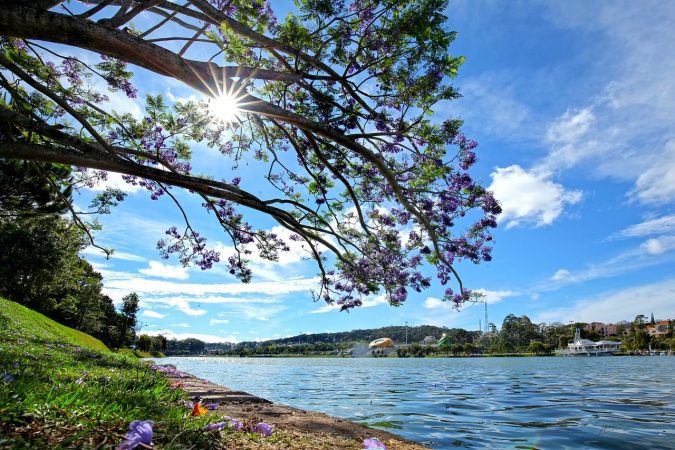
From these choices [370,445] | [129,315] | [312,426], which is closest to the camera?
[370,445]

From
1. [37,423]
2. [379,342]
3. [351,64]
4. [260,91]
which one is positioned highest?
[260,91]

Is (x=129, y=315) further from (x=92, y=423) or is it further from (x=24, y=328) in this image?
(x=92, y=423)

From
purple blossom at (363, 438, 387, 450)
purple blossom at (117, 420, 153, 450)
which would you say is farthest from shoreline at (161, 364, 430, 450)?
purple blossom at (117, 420, 153, 450)

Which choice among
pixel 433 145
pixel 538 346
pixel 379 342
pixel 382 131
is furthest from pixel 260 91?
pixel 379 342

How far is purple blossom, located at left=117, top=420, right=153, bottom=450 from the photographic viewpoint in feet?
6.18

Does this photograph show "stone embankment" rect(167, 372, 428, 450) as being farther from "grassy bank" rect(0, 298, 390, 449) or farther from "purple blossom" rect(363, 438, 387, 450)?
"purple blossom" rect(363, 438, 387, 450)

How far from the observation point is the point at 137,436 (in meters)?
1.90

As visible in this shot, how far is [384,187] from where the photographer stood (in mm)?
9977

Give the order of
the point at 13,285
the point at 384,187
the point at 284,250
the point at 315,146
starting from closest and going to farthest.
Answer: the point at 315,146 → the point at 384,187 → the point at 284,250 → the point at 13,285

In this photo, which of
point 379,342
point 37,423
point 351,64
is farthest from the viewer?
point 379,342

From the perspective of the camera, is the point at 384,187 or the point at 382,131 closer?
the point at 382,131

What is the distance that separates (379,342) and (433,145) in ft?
527

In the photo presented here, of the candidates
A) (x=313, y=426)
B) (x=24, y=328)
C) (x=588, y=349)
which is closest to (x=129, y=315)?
(x=24, y=328)

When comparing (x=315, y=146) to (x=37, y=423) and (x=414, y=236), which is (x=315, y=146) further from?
(x=37, y=423)
